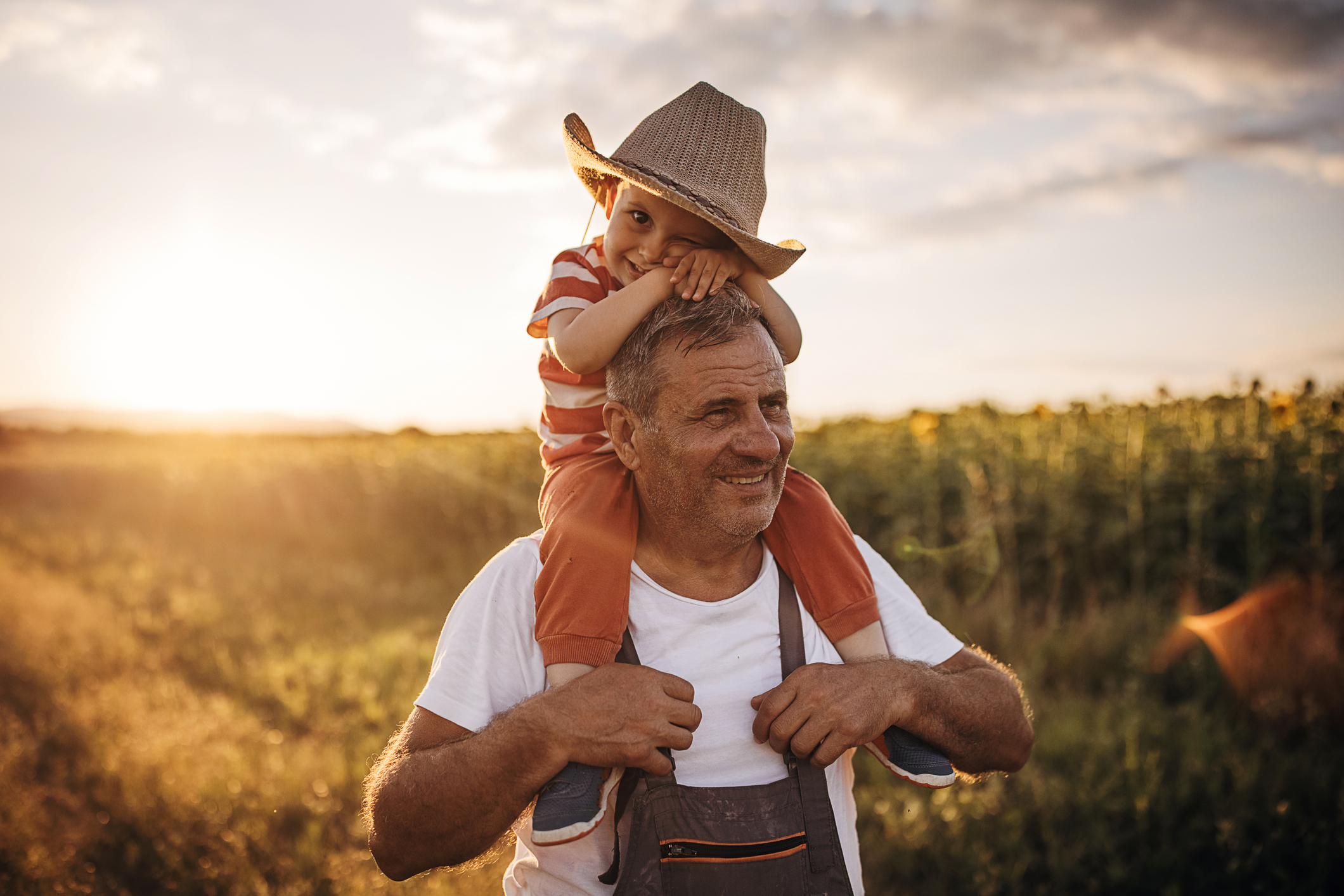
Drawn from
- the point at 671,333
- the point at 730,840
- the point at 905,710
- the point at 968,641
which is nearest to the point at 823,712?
the point at 905,710

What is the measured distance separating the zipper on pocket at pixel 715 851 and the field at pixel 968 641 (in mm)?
1473

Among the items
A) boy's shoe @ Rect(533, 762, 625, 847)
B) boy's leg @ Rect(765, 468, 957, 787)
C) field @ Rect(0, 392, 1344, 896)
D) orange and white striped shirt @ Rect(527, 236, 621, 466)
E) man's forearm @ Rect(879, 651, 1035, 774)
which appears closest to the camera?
boy's shoe @ Rect(533, 762, 625, 847)

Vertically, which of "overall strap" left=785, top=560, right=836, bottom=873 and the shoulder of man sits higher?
the shoulder of man

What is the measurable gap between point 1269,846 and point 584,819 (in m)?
3.48

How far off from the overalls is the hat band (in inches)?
55.8

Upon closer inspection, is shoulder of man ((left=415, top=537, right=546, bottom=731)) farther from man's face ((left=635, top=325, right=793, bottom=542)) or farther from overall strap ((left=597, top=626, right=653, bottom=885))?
man's face ((left=635, top=325, right=793, bottom=542))

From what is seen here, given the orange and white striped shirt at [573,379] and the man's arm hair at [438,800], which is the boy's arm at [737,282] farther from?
the man's arm hair at [438,800]

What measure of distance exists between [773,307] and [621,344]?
47 centimetres

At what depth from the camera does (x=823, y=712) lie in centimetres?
193

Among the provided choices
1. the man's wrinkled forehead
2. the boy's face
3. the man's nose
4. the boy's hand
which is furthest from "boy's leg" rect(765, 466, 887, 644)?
the boy's face

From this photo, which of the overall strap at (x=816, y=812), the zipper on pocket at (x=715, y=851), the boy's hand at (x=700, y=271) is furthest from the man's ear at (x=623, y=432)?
the zipper on pocket at (x=715, y=851)

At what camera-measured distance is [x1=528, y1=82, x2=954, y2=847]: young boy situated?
6.58 ft

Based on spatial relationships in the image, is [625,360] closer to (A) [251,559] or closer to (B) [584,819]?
(B) [584,819]

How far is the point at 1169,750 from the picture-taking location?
→ 4195mm
